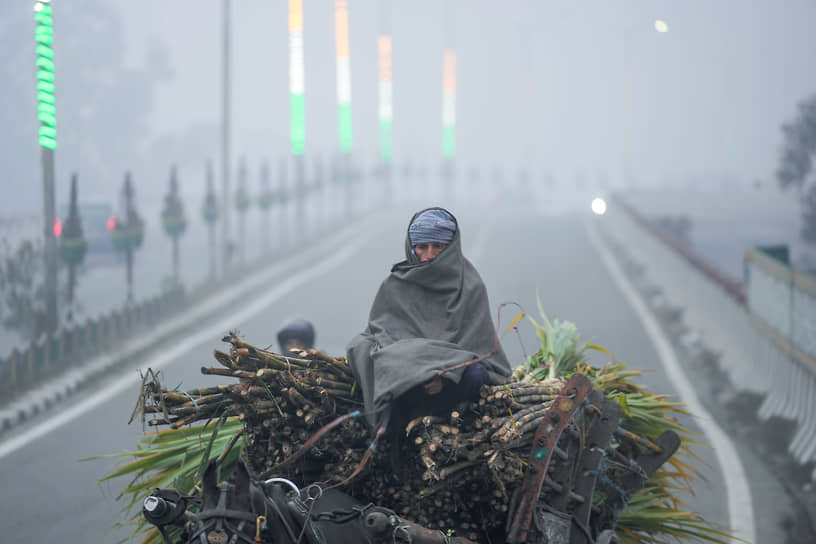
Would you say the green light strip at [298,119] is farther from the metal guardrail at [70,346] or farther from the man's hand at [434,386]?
the man's hand at [434,386]

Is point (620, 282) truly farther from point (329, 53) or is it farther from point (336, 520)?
point (329, 53)

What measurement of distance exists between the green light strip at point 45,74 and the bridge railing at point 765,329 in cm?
955

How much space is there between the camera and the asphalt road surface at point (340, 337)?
841 cm

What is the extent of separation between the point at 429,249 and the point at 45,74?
34.1ft

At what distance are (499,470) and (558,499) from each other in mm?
545

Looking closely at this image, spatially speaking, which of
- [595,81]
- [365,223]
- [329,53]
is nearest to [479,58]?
[595,81]

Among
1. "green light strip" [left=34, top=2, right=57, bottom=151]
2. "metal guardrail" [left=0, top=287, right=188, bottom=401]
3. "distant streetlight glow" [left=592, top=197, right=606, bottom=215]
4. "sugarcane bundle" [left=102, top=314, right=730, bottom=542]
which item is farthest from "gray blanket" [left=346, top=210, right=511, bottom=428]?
"green light strip" [left=34, top=2, right=57, bottom=151]

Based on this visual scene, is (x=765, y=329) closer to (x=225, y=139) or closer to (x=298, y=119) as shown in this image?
(x=225, y=139)

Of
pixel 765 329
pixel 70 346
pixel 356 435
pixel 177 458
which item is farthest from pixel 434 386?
pixel 70 346

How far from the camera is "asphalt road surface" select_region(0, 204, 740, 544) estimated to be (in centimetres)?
841

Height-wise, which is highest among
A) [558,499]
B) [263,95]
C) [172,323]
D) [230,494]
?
[263,95]

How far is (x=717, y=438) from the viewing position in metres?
10.8

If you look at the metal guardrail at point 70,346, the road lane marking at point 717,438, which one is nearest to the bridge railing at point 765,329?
the road lane marking at point 717,438

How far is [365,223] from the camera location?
46.3 m
